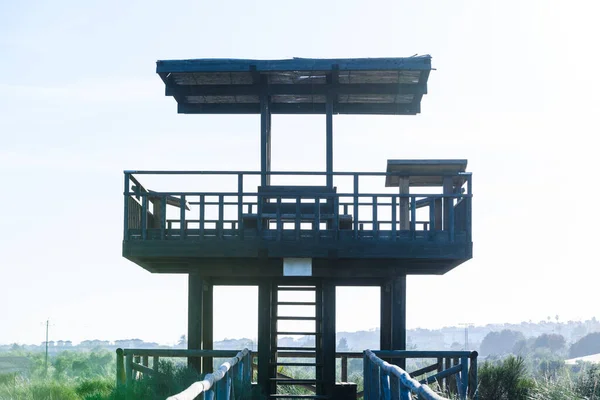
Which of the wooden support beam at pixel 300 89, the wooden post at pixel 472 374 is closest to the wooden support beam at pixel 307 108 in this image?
the wooden support beam at pixel 300 89

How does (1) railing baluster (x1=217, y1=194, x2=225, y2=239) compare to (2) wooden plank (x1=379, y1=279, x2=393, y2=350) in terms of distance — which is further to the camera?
(2) wooden plank (x1=379, y1=279, x2=393, y2=350)

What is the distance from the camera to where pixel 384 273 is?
1591 centimetres

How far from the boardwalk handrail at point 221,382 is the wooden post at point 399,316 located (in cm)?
228

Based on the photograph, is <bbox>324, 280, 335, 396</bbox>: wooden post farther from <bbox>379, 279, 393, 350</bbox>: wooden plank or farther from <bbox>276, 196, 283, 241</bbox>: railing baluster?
<bbox>379, 279, 393, 350</bbox>: wooden plank

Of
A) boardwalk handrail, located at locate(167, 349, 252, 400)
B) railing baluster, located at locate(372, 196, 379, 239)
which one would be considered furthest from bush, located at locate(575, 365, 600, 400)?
boardwalk handrail, located at locate(167, 349, 252, 400)

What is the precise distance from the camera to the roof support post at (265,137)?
54.7 ft

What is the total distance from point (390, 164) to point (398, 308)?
7.33 feet

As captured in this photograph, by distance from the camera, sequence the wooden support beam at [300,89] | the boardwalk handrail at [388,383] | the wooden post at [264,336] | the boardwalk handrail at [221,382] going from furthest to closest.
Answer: the wooden support beam at [300,89] < the wooden post at [264,336] < the boardwalk handrail at [388,383] < the boardwalk handrail at [221,382]

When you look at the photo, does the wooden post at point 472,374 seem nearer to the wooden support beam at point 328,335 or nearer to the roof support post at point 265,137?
the wooden support beam at point 328,335

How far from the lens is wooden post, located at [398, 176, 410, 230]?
15.6m

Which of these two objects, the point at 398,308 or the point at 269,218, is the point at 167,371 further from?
the point at 398,308

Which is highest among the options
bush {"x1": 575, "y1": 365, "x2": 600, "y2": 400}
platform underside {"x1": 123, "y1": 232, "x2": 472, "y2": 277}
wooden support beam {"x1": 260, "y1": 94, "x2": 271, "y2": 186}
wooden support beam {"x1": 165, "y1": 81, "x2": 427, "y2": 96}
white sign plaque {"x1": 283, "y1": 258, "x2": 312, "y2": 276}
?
wooden support beam {"x1": 165, "y1": 81, "x2": 427, "y2": 96}

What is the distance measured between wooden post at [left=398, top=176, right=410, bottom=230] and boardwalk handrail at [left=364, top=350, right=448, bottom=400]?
219cm

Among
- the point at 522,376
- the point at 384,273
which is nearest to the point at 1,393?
the point at 384,273
